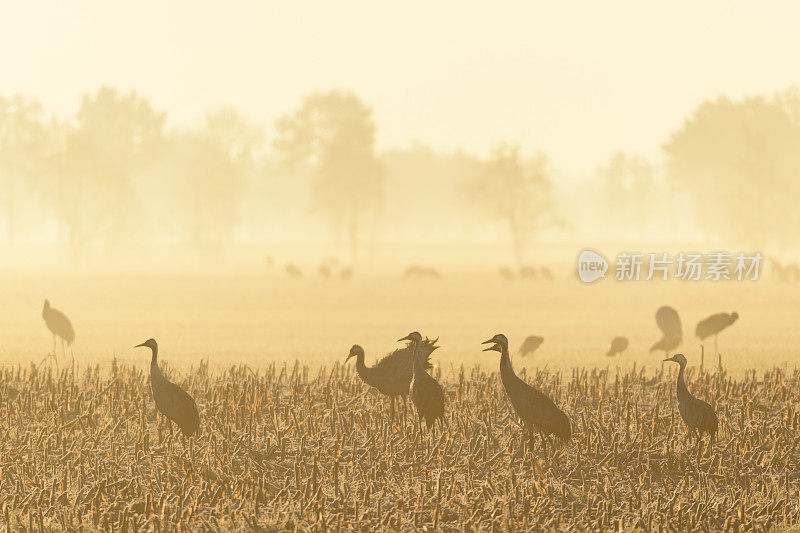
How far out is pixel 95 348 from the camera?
22.8 metres

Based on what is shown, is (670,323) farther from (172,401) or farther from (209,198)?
(209,198)

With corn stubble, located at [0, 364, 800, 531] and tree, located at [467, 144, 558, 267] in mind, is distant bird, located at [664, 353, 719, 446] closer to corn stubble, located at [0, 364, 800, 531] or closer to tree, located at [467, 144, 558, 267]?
corn stubble, located at [0, 364, 800, 531]

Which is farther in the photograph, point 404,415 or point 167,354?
point 167,354

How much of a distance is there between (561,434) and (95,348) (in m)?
15.3

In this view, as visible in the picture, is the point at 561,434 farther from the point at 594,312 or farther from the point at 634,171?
the point at 634,171

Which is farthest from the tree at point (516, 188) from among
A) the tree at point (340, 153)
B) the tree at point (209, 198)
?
the tree at point (209, 198)

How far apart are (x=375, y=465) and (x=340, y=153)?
59375mm

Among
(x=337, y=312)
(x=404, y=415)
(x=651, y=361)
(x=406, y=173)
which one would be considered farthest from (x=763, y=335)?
(x=406, y=173)

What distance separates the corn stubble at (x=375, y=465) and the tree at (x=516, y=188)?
4617cm

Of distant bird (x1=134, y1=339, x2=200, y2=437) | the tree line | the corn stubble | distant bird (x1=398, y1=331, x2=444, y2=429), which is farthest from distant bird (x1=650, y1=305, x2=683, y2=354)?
the tree line

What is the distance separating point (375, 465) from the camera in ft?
33.5

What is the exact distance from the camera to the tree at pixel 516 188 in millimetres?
60375

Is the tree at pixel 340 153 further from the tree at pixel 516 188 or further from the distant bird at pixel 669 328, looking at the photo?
the distant bird at pixel 669 328

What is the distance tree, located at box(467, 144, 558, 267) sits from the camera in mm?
60375
